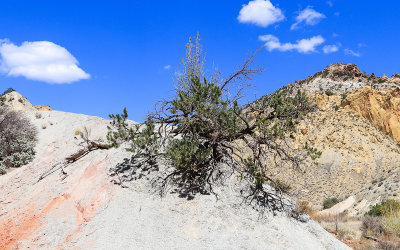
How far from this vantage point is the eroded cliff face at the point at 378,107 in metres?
41.8

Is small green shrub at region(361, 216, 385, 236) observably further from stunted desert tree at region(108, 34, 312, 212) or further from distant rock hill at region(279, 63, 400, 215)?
distant rock hill at region(279, 63, 400, 215)

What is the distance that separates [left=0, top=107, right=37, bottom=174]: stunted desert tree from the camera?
15258mm

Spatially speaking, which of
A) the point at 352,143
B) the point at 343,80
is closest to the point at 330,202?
the point at 352,143

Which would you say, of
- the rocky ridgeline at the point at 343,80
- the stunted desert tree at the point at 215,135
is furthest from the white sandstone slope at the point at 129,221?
the rocky ridgeline at the point at 343,80

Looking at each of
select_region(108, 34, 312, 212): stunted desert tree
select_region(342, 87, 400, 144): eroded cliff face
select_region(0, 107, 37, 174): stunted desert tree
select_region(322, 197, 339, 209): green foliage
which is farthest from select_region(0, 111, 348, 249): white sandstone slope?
select_region(342, 87, 400, 144): eroded cliff face

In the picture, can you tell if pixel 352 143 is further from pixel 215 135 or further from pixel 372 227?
pixel 215 135

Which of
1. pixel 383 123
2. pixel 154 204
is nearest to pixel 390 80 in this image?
pixel 383 123

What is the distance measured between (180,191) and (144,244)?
2.24 meters

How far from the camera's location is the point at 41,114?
21703mm

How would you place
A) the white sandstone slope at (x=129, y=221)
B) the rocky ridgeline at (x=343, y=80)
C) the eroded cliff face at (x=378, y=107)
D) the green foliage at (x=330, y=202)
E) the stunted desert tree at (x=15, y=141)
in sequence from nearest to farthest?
the white sandstone slope at (x=129, y=221) < the stunted desert tree at (x=15, y=141) < the green foliage at (x=330, y=202) < the eroded cliff face at (x=378, y=107) < the rocky ridgeline at (x=343, y=80)

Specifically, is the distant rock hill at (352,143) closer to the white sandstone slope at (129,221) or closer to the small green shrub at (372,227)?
the small green shrub at (372,227)

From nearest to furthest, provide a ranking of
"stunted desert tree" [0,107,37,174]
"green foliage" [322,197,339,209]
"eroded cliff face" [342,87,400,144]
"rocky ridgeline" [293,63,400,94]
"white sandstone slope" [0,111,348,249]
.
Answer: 1. "white sandstone slope" [0,111,348,249]
2. "stunted desert tree" [0,107,37,174]
3. "green foliage" [322,197,339,209]
4. "eroded cliff face" [342,87,400,144]
5. "rocky ridgeline" [293,63,400,94]

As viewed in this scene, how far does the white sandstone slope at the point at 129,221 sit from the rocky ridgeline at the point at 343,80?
143ft

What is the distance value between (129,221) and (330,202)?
24213mm
